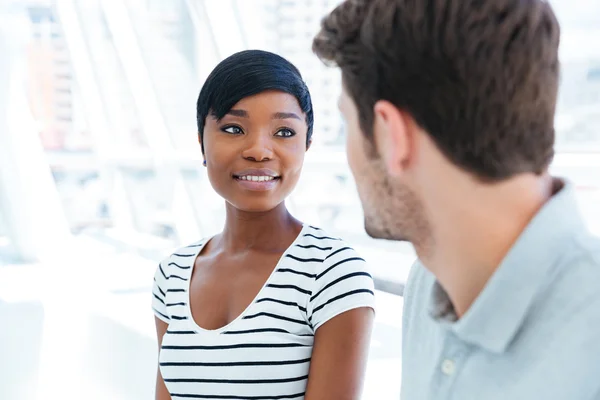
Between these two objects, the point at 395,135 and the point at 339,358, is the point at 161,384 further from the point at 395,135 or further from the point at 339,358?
the point at 395,135

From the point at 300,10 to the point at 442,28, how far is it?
10.2 feet

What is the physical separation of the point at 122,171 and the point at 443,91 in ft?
16.3

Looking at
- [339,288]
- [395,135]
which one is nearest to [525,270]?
[395,135]

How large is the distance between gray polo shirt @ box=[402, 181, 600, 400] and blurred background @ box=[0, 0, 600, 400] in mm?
1591

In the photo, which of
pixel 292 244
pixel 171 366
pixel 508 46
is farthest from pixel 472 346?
pixel 171 366

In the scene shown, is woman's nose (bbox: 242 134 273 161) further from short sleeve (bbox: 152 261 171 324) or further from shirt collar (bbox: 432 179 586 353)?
shirt collar (bbox: 432 179 586 353)

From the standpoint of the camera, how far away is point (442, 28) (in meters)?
0.74

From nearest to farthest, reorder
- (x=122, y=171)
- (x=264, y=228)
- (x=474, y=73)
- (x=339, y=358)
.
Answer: (x=474, y=73) → (x=339, y=358) → (x=264, y=228) → (x=122, y=171)

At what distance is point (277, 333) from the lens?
127cm

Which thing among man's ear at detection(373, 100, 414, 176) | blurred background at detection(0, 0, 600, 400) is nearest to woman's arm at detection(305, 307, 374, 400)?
man's ear at detection(373, 100, 414, 176)

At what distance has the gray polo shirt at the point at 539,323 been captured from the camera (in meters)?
0.71

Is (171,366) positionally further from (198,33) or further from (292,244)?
(198,33)

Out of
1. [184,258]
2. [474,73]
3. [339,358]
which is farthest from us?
[184,258]

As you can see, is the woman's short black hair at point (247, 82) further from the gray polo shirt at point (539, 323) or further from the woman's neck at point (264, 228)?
the gray polo shirt at point (539, 323)
